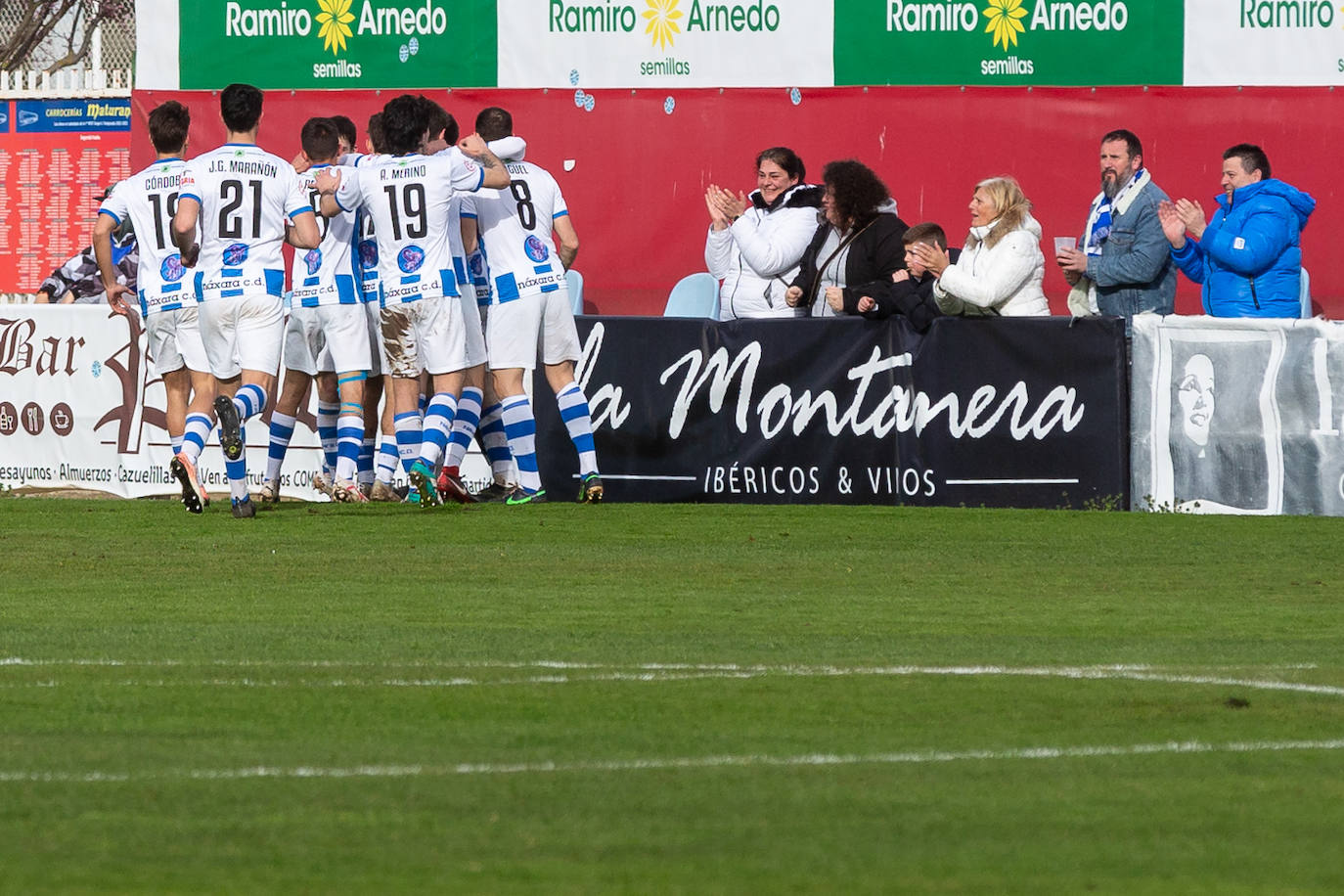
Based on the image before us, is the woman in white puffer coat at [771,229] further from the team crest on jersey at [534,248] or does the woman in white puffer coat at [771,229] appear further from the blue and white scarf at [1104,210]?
the blue and white scarf at [1104,210]

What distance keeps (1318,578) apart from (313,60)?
11282 millimetres

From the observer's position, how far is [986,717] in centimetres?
638

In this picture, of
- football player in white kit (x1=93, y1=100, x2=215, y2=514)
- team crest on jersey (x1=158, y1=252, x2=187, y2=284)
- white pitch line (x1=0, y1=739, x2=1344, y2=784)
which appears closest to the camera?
white pitch line (x1=0, y1=739, x2=1344, y2=784)

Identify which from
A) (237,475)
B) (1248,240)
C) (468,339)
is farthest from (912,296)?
(237,475)

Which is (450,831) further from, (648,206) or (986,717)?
(648,206)

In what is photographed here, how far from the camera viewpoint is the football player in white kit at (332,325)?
14.2 m

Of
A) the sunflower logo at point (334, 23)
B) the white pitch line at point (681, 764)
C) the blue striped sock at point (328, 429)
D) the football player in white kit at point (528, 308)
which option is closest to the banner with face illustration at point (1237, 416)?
the football player in white kit at point (528, 308)

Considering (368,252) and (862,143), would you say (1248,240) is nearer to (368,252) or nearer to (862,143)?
(862,143)

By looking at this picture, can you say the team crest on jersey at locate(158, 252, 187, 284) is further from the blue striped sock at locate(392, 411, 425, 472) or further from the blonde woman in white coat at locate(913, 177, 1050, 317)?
the blonde woman in white coat at locate(913, 177, 1050, 317)

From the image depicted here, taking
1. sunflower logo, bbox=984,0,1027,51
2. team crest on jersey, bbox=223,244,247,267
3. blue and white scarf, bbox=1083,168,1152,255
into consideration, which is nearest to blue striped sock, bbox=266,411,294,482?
team crest on jersey, bbox=223,244,247,267

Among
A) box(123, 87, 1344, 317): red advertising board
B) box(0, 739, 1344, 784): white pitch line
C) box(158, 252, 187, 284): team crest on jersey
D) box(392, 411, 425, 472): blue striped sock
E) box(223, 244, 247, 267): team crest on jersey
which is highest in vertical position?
box(123, 87, 1344, 317): red advertising board

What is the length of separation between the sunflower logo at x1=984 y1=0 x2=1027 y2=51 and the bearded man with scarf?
3.91 m

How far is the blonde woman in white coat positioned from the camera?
13727mm

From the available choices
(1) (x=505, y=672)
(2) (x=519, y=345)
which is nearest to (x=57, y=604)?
(1) (x=505, y=672)
